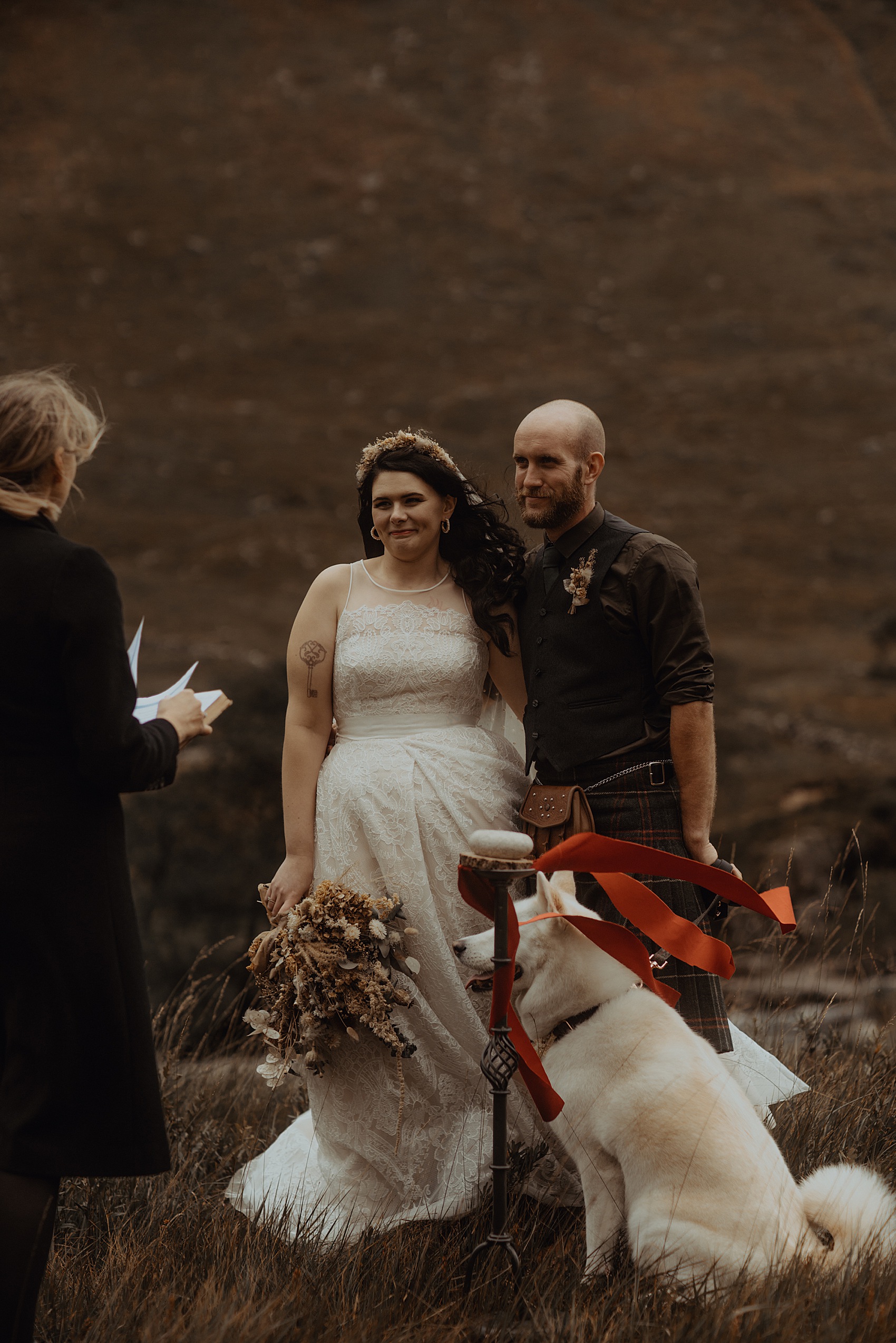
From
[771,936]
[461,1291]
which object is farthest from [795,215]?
[461,1291]

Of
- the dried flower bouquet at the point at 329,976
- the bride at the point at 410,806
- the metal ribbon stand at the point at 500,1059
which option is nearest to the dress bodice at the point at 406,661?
the bride at the point at 410,806

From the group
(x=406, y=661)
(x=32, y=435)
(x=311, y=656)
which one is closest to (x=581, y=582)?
(x=406, y=661)

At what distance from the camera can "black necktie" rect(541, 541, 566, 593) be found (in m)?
3.73

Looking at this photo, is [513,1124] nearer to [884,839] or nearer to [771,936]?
[771,936]

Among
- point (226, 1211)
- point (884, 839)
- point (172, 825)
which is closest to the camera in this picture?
point (226, 1211)

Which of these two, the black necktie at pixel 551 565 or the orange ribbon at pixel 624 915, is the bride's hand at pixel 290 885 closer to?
the orange ribbon at pixel 624 915

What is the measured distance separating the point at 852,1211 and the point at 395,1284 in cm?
116

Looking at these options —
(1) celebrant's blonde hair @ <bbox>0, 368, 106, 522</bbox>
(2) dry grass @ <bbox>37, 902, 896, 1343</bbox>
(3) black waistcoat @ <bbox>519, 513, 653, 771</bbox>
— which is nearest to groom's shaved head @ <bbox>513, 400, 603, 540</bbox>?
(3) black waistcoat @ <bbox>519, 513, 653, 771</bbox>

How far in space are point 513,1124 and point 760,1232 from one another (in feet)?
4.13

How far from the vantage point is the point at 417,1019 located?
3.59 metres

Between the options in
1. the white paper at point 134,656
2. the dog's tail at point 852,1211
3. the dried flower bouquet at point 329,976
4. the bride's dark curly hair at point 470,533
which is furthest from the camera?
the bride's dark curly hair at point 470,533

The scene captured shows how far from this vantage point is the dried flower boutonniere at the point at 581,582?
141 inches

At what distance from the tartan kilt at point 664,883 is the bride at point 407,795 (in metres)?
0.37

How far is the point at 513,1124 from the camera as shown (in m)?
3.66
